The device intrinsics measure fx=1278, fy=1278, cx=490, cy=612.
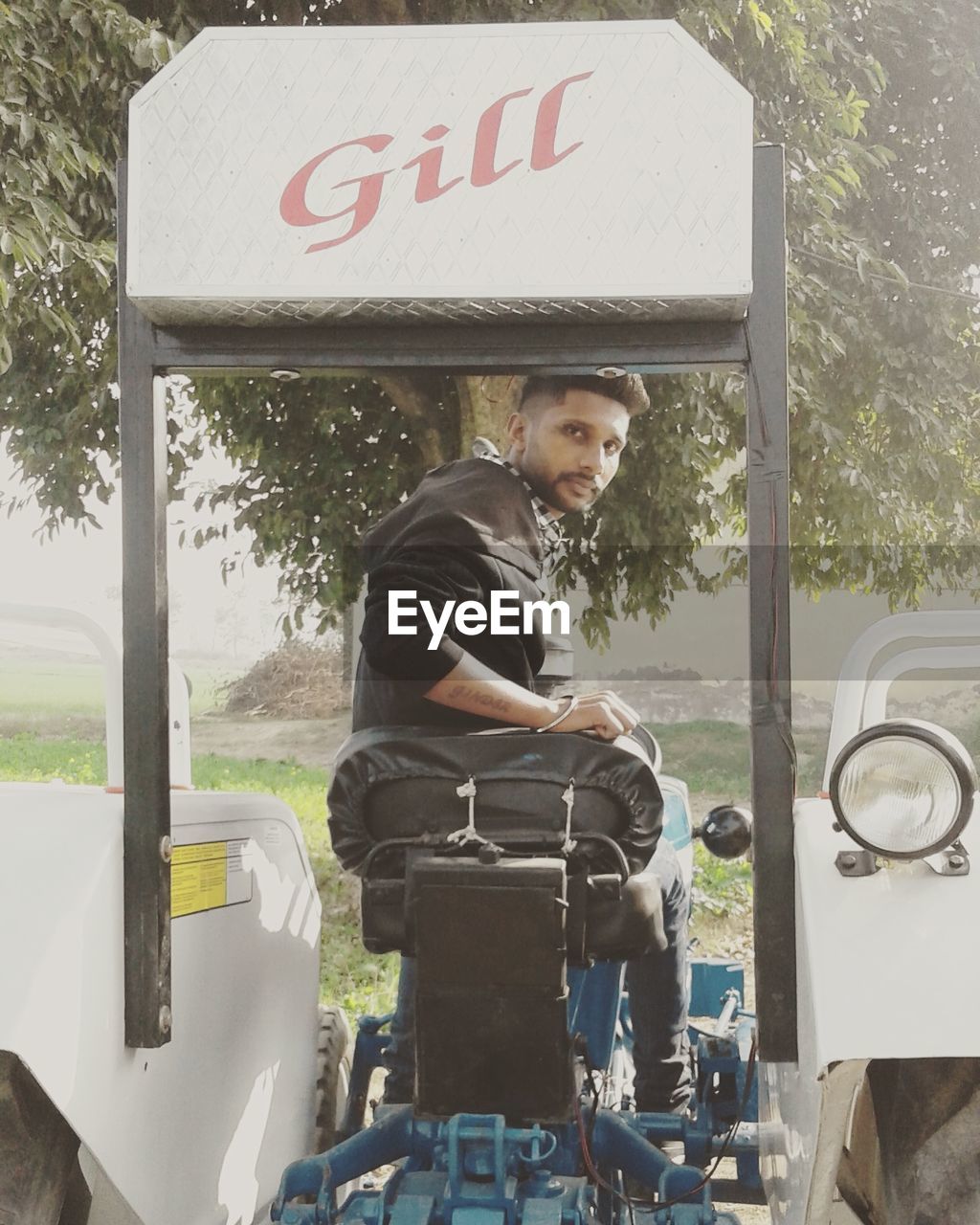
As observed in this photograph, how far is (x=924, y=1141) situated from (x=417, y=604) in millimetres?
1100

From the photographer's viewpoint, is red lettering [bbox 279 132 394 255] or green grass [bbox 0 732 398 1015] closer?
red lettering [bbox 279 132 394 255]

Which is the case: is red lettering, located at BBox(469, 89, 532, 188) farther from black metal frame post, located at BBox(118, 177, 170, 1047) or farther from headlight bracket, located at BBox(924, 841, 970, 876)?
headlight bracket, located at BBox(924, 841, 970, 876)

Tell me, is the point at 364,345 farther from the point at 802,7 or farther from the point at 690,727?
the point at 690,727

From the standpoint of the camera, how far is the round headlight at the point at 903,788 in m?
1.69

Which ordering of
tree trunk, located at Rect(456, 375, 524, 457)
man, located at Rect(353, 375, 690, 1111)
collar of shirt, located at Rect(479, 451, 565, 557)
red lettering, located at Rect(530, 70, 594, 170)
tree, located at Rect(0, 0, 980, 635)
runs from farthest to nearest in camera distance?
tree, located at Rect(0, 0, 980, 635) → tree trunk, located at Rect(456, 375, 524, 457) → collar of shirt, located at Rect(479, 451, 565, 557) → man, located at Rect(353, 375, 690, 1111) → red lettering, located at Rect(530, 70, 594, 170)

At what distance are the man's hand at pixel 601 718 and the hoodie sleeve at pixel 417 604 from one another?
0.22 m

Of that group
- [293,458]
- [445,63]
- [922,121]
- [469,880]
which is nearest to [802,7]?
[922,121]

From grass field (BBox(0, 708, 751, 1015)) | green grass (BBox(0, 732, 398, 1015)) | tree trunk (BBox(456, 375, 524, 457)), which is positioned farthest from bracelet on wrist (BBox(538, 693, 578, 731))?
grass field (BBox(0, 708, 751, 1015))

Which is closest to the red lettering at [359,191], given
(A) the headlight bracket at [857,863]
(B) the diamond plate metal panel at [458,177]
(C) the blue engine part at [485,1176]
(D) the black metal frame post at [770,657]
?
(B) the diamond plate metal panel at [458,177]

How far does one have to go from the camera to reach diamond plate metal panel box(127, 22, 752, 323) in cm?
178

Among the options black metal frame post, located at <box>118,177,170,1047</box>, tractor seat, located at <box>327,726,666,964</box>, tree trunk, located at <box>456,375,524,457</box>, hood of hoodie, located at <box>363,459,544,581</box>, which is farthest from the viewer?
tree trunk, located at <box>456,375,524,457</box>

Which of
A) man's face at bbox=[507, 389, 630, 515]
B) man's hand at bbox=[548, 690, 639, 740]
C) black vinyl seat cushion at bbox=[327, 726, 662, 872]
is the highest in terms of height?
man's face at bbox=[507, 389, 630, 515]

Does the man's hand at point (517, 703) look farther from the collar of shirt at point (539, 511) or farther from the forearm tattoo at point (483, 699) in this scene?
the collar of shirt at point (539, 511)

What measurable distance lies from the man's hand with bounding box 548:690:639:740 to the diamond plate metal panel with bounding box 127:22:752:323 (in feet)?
2.14
